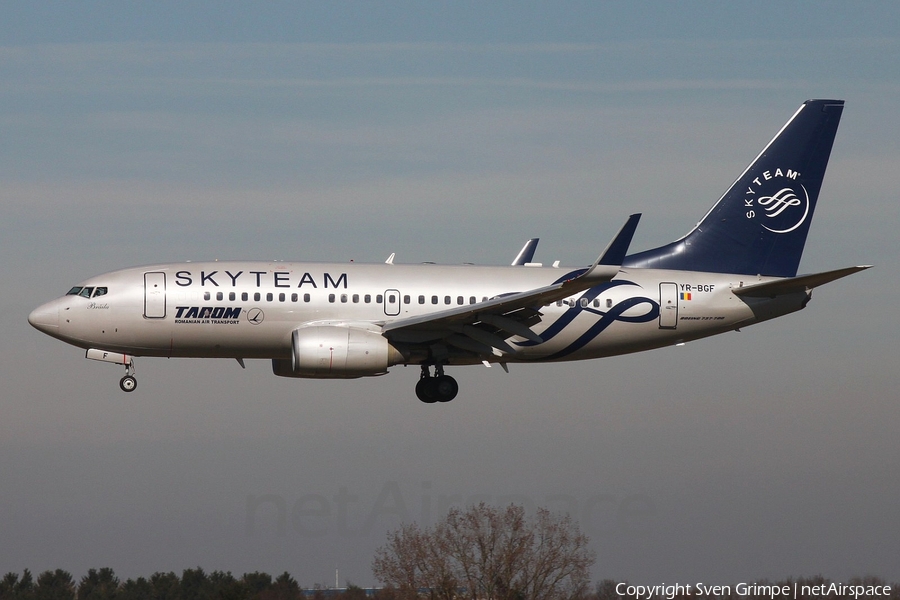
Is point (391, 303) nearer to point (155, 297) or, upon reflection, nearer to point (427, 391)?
point (427, 391)

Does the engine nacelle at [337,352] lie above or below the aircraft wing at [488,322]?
below

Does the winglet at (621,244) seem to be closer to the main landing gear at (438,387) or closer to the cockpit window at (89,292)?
the main landing gear at (438,387)

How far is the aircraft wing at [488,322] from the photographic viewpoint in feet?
125

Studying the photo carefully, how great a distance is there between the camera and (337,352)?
39406 mm

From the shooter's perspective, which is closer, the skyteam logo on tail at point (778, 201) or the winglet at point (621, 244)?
the winglet at point (621, 244)

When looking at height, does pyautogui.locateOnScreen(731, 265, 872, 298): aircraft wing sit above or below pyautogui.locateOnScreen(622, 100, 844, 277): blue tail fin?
below

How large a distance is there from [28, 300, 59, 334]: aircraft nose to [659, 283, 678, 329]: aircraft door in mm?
19698

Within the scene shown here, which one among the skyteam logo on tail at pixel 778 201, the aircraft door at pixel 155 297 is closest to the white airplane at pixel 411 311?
the aircraft door at pixel 155 297

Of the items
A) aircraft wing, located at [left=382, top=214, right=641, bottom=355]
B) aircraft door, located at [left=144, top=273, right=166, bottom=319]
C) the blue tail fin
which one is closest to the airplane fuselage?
aircraft door, located at [left=144, top=273, right=166, bottom=319]

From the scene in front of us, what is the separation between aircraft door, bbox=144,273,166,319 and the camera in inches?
1574

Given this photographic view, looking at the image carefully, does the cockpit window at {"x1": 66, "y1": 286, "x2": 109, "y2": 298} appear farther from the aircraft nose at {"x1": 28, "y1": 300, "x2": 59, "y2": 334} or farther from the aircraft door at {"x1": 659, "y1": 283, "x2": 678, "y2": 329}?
the aircraft door at {"x1": 659, "y1": 283, "x2": 678, "y2": 329}

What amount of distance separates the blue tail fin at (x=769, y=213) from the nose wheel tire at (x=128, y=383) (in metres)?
17.2

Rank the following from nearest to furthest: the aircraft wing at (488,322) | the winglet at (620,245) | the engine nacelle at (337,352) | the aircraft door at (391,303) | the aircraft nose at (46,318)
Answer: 1. the winglet at (620,245)
2. the aircraft wing at (488,322)
3. the engine nacelle at (337,352)
4. the aircraft nose at (46,318)
5. the aircraft door at (391,303)

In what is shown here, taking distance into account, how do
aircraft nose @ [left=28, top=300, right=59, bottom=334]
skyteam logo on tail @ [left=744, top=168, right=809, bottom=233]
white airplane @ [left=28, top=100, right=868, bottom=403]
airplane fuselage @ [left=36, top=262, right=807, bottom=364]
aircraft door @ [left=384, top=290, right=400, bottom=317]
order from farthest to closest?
1. skyteam logo on tail @ [left=744, top=168, right=809, bottom=233]
2. aircraft door @ [left=384, top=290, right=400, bottom=317]
3. aircraft nose @ [left=28, top=300, right=59, bottom=334]
4. airplane fuselage @ [left=36, top=262, right=807, bottom=364]
5. white airplane @ [left=28, top=100, right=868, bottom=403]
